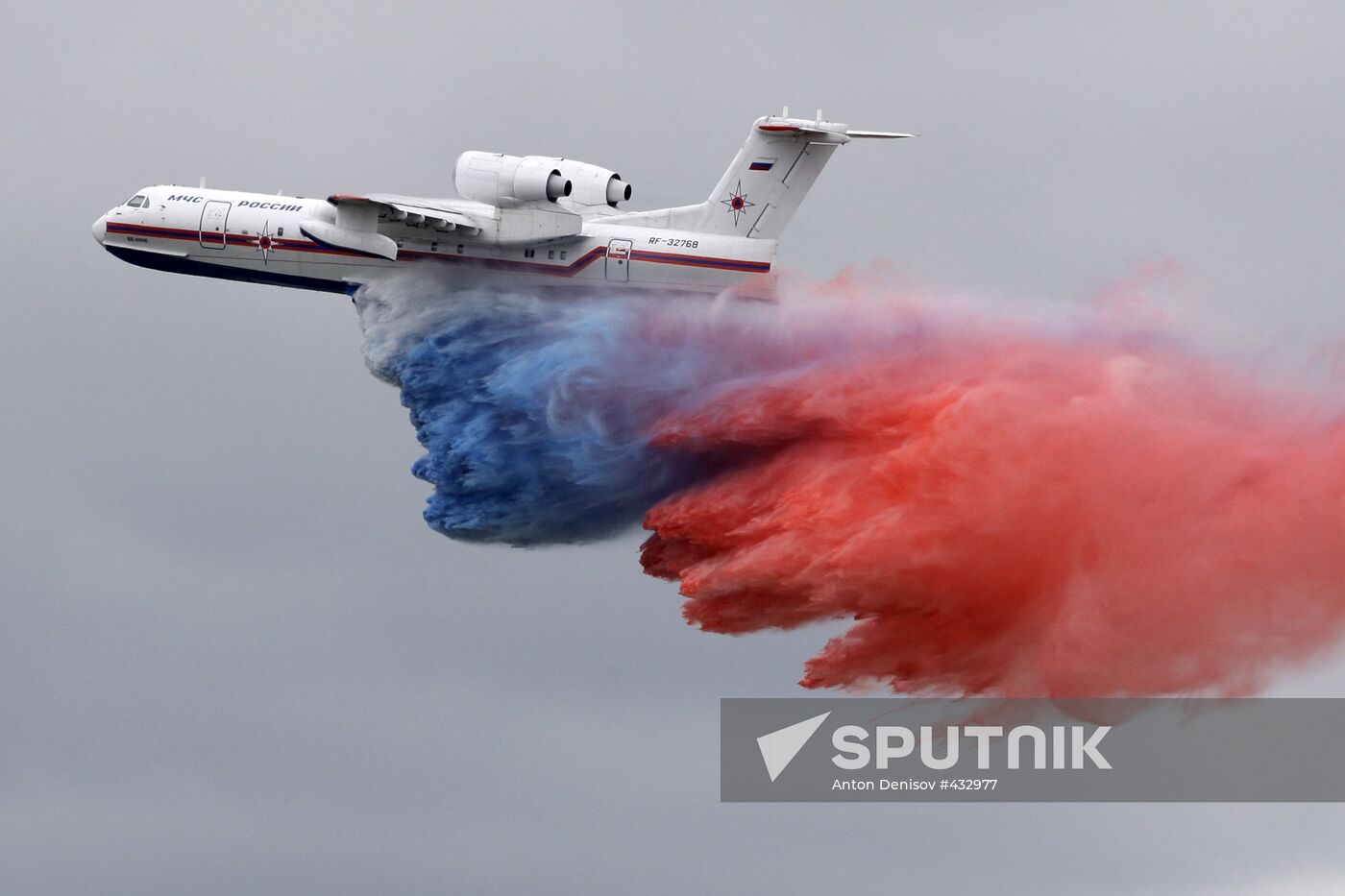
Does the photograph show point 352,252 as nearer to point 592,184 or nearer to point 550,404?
point 592,184

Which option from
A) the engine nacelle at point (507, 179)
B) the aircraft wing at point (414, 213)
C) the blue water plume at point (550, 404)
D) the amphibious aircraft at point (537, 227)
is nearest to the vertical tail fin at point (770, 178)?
the amphibious aircraft at point (537, 227)

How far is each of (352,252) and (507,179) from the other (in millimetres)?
2909

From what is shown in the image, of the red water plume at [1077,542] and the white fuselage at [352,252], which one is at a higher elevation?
the white fuselage at [352,252]

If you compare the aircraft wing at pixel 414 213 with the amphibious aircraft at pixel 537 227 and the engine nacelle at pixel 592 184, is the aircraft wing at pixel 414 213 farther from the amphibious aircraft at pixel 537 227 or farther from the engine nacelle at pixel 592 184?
the engine nacelle at pixel 592 184

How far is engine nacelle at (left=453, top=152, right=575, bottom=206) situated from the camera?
108ft

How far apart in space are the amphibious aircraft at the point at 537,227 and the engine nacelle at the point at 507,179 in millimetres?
13

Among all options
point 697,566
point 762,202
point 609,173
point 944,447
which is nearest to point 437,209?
Answer: point 609,173

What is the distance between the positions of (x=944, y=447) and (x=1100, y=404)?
1.92m

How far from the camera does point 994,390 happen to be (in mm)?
28953

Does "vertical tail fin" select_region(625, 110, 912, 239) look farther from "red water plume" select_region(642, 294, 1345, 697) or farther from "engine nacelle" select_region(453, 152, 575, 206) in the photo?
"red water plume" select_region(642, 294, 1345, 697)

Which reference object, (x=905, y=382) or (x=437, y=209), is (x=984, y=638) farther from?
(x=437, y=209)

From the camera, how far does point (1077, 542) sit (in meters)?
28.5

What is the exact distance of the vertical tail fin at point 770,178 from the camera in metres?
32.7

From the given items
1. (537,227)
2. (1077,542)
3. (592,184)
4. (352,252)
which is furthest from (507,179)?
(1077,542)
